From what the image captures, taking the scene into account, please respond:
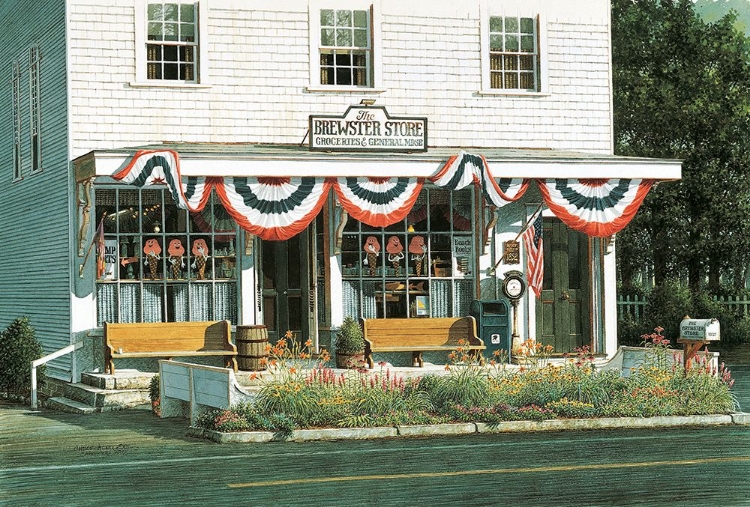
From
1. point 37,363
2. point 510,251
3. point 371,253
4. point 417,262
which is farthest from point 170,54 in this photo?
point 510,251

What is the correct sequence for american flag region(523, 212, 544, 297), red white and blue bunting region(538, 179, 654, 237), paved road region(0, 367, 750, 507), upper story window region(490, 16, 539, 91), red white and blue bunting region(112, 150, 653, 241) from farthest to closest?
upper story window region(490, 16, 539, 91) → american flag region(523, 212, 544, 297) → red white and blue bunting region(538, 179, 654, 237) → red white and blue bunting region(112, 150, 653, 241) → paved road region(0, 367, 750, 507)

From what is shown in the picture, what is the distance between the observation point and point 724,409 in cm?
1766

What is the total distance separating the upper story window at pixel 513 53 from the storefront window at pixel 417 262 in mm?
2344

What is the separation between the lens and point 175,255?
21797mm

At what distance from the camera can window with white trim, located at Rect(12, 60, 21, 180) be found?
2534 cm

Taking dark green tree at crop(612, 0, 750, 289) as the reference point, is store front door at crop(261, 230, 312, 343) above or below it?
below

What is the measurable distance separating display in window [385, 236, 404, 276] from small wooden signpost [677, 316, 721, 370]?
18.5 feet

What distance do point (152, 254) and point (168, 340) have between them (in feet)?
5.40

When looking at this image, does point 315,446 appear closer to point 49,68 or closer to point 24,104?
point 49,68

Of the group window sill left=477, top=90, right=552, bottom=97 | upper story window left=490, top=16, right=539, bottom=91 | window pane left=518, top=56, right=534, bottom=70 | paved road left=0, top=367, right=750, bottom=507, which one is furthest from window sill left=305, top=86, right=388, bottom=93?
paved road left=0, top=367, right=750, bottom=507

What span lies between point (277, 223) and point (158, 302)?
2.52 meters

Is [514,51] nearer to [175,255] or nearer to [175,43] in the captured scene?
[175,43]

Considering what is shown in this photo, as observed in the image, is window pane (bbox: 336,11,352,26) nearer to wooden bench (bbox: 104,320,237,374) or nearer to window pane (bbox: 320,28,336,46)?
window pane (bbox: 320,28,336,46)

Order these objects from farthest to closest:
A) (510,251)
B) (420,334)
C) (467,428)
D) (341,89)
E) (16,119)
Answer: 1. (16,119)
2. (510,251)
3. (341,89)
4. (420,334)
5. (467,428)
